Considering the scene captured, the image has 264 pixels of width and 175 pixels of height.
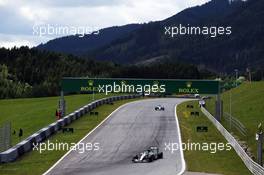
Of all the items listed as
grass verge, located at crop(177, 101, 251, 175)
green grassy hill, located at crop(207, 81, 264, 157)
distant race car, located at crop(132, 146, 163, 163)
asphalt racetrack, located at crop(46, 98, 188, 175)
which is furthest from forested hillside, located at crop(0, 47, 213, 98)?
distant race car, located at crop(132, 146, 163, 163)

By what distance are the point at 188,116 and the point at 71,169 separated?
36.4 metres

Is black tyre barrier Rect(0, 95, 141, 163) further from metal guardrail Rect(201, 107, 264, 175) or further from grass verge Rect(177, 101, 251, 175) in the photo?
metal guardrail Rect(201, 107, 264, 175)

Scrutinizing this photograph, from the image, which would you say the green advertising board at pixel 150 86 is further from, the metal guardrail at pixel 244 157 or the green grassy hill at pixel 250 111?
the green grassy hill at pixel 250 111

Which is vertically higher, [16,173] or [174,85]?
[174,85]

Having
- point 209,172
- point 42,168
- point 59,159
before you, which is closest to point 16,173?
point 42,168

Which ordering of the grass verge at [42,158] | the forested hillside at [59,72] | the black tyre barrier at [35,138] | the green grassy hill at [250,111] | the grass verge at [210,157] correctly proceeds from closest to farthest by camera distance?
the grass verge at [42,158], the grass verge at [210,157], the black tyre barrier at [35,138], the green grassy hill at [250,111], the forested hillside at [59,72]

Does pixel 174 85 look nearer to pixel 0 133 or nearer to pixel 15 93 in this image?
pixel 0 133

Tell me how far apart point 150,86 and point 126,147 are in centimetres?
1277

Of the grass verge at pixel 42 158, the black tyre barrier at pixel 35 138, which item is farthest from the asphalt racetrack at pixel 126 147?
the black tyre barrier at pixel 35 138

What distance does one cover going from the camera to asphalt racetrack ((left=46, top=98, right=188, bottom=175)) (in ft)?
101

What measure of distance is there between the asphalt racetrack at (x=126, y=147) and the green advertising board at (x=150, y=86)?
3.34m

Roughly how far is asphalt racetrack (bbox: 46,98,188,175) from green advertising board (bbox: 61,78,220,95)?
3.34 meters

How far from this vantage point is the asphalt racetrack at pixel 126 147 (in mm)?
30672

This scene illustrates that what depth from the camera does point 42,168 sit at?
31.7 m
